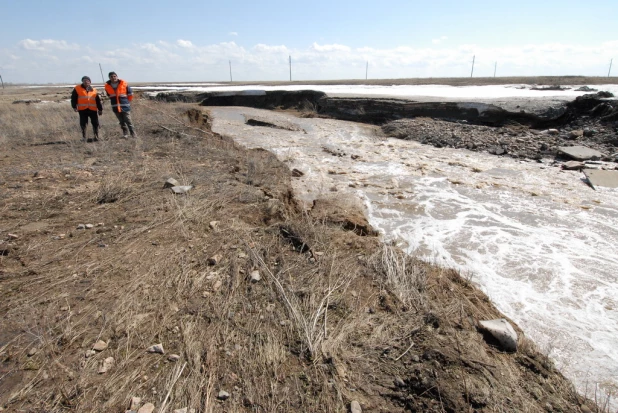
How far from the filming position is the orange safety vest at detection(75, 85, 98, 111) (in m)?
6.91

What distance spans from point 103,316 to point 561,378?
305 centimetres

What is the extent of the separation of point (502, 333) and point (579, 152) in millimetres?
7828

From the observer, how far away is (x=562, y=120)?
988 cm

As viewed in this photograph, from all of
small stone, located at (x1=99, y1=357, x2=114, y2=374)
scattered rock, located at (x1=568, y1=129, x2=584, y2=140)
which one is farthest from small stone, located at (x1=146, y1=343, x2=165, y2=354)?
scattered rock, located at (x1=568, y1=129, x2=584, y2=140)

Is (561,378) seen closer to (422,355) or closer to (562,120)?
(422,355)

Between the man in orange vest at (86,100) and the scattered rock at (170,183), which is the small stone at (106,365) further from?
the man in orange vest at (86,100)

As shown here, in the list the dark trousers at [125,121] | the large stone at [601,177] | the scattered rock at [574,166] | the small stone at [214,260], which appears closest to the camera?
the small stone at [214,260]

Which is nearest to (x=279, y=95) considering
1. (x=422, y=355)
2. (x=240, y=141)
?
(x=240, y=141)

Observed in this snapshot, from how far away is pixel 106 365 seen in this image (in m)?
1.90

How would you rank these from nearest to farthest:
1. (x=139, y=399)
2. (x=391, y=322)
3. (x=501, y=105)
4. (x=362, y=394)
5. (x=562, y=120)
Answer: (x=139, y=399), (x=362, y=394), (x=391, y=322), (x=562, y=120), (x=501, y=105)

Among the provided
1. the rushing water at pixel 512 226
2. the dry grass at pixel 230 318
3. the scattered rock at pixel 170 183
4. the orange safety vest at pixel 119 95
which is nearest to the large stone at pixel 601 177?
the rushing water at pixel 512 226

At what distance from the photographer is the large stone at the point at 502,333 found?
2.32 m

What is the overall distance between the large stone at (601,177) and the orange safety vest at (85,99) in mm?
10056

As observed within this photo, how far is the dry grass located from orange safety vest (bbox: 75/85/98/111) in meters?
A: 3.59
